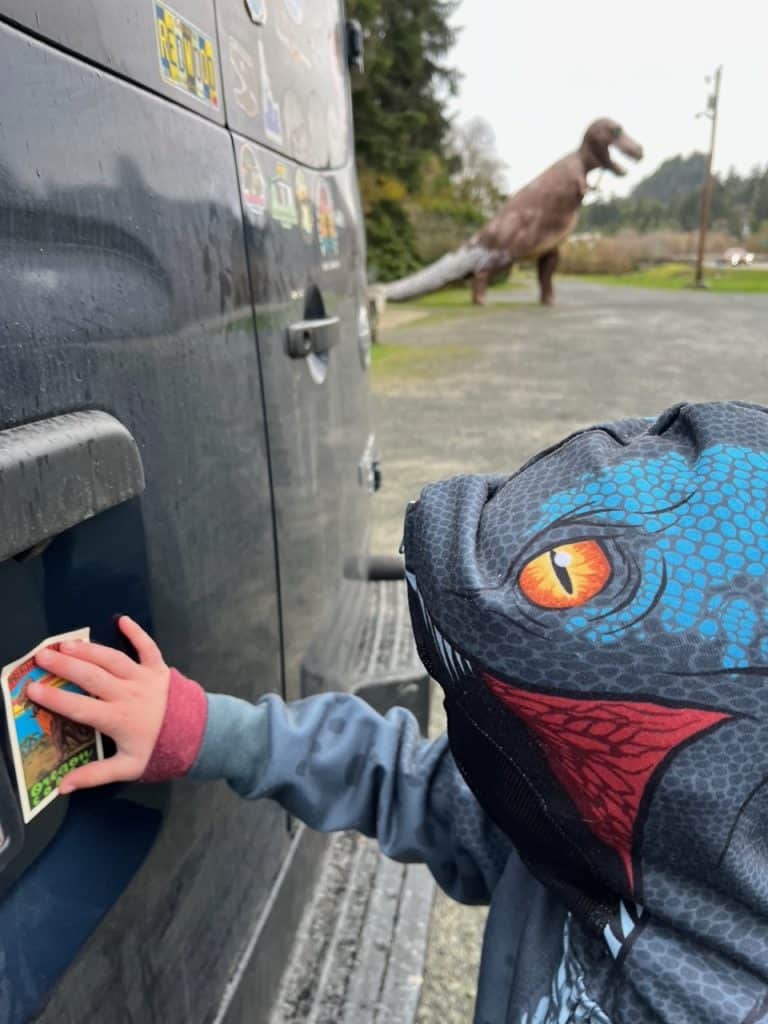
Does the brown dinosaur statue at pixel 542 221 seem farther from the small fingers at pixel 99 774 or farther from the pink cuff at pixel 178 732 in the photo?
the small fingers at pixel 99 774

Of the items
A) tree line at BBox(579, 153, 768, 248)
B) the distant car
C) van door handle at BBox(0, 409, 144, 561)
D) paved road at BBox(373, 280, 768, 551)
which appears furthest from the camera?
tree line at BBox(579, 153, 768, 248)

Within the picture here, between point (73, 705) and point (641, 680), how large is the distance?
509mm

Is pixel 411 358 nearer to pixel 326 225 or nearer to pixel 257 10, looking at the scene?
pixel 326 225

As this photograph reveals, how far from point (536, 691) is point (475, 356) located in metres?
11.2

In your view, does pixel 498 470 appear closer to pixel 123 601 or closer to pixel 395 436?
pixel 395 436

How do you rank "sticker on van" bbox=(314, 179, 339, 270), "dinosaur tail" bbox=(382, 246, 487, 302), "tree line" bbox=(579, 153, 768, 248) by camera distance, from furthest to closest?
"tree line" bbox=(579, 153, 768, 248), "dinosaur tail" bbox=(382, 246, 487, 302), "sticker on van" bbox=(314, 179, 339, 270)

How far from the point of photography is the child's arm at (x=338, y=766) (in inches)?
39.0

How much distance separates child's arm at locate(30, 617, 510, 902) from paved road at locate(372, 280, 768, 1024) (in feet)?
2.83

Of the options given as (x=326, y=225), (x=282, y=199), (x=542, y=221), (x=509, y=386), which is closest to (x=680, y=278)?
(x=542, y=221)

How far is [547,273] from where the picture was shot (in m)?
18.8

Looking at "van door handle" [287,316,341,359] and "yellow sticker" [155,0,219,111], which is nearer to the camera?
"yellow sticker" [155,0,219,111]

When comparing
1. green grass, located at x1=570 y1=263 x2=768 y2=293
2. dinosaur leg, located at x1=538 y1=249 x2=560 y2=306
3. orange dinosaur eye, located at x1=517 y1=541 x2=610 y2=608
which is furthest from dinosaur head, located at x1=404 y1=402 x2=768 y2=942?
green grass, located at x1=570 y1=263 x2=768 y2=293

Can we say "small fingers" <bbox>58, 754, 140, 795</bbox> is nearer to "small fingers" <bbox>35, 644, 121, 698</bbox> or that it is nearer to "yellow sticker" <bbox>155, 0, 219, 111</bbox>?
"small fingers" <bbox>35, 644, 121, 698</bbox>

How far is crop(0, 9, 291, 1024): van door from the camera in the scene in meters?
0.71
